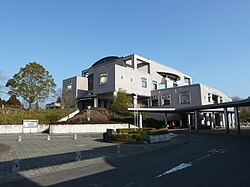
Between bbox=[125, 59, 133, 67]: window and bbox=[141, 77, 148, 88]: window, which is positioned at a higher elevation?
bbox=[125, 59, 133, 67]: window

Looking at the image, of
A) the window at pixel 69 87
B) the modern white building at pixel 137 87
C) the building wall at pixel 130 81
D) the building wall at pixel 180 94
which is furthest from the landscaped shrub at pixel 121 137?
the window at pixel 69 87

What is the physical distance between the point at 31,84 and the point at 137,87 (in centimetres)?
2244

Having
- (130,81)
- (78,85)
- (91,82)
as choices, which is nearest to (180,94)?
(130,81)

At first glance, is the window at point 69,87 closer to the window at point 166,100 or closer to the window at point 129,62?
the window at point 129,62

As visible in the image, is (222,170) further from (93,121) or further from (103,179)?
(93,121)

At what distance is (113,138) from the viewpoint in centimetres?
1831

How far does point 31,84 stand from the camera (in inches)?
1533

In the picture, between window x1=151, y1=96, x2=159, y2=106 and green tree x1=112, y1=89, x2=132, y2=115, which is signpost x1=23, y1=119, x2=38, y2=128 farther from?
window x1=151, y1=96, x2=159, y2=106

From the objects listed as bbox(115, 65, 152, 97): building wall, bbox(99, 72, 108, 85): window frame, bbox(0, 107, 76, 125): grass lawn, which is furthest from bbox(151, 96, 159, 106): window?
bbox(0, 107, 76, 125): grass lawn

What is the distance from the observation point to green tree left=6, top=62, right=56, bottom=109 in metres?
38.2

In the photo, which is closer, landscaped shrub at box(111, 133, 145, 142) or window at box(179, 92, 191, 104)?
landscaped shrub at box(111, 133, 145, 142)

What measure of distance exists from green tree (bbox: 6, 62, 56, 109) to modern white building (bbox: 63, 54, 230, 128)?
1042 centimetres

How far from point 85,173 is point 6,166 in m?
3.60

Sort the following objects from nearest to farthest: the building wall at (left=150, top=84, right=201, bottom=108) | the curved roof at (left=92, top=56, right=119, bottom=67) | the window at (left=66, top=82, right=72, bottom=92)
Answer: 1. the building wall at (left=150, top=84, right=201, bottom=108)
2. the window at (left=66, top=82, right=72, bottom=92)
3. the curved roof at (left=92, top=56, right=119, bottom=67)
